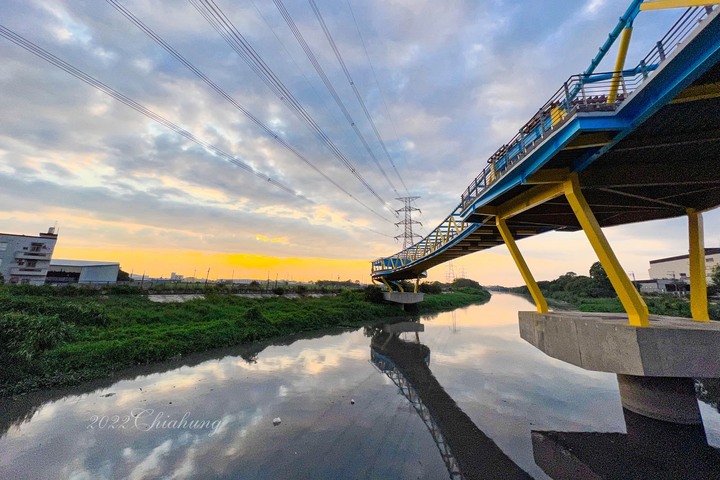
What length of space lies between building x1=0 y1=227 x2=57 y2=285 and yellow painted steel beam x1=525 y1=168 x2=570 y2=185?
73.3m

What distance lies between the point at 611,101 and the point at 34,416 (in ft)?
57.4

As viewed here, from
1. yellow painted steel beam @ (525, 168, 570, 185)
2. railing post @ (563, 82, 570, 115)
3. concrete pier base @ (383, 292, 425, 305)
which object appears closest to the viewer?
railing post @ (563, 82, 570, 115)

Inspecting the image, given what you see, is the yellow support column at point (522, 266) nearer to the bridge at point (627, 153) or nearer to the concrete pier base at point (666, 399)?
the bridge at point (627, 153)

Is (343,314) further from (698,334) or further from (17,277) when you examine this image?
(17,277)

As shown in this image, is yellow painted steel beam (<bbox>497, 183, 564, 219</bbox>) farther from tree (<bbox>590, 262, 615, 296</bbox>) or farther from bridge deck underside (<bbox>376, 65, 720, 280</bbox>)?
tree (<bbox>590, 262, 615, 296</bbox>)

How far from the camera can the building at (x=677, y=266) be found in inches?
2554

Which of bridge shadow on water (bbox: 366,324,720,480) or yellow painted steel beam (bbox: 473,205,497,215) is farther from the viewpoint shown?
yellow painted steel beam (bbox: 473,205,497,215)

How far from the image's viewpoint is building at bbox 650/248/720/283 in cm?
6488

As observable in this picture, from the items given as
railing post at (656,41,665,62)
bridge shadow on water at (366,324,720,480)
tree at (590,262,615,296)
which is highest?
tree at (590,262,615,296)

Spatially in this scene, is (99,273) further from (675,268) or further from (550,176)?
(675,268)

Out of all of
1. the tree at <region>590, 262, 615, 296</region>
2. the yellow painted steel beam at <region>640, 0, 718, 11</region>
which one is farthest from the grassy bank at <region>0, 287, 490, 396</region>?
the tree at <region>590, 262, 615, 296</region>

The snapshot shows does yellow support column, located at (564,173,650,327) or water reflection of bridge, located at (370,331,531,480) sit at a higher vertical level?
yellow support column, located at (564,173,650,327)

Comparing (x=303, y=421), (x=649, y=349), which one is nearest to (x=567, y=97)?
(x=649, y=349)

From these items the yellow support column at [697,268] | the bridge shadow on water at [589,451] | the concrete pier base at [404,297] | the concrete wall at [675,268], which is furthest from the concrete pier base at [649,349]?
the concrete wall at [675,268]
